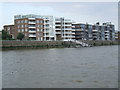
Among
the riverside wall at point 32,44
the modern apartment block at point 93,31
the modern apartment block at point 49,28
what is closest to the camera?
the riverside wall at point 32,44

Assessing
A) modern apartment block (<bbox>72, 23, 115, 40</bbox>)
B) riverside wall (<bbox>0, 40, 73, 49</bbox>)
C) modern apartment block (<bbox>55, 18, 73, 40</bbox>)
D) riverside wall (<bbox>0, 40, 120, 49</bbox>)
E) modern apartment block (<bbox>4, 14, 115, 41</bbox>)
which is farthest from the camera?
modern apartment block (<bbox>72, 23, 115, 40</bbox>)

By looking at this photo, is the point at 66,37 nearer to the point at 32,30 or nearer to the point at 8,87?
the point at 32,30

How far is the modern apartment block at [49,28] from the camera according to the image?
7212 centimetres

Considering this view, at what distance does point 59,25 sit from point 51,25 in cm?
432

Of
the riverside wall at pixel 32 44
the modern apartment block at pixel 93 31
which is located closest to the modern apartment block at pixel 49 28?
the modern apartment block at pixel 93 31

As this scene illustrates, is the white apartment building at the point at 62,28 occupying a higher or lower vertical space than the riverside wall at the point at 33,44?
higher

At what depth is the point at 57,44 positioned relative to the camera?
66.9m

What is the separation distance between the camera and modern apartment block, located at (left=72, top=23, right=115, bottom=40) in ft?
298

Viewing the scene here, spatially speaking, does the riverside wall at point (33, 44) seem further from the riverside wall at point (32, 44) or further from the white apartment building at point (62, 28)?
the white apartment building at point (62, 28)

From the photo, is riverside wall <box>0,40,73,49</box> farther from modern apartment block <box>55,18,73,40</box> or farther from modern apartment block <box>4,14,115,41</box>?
modern apartment block <box>55,18,73,40</box>

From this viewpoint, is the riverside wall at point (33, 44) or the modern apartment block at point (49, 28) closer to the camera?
the riverside wall at point (33, 44)

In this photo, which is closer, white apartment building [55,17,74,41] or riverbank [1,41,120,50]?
riverbank [1,41,120,50]

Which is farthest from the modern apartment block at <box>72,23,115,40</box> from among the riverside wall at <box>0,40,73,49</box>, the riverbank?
the riverside wall at <box>0,40,73,49</box>

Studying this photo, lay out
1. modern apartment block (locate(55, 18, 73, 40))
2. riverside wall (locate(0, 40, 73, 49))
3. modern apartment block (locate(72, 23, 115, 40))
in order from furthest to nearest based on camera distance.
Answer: modern apartment block (locate(72, 23, 115, 40)), modern apartment block (locate(55, 18, 73, 40)), riverside wall (locate(0, 40, 73, 49))
